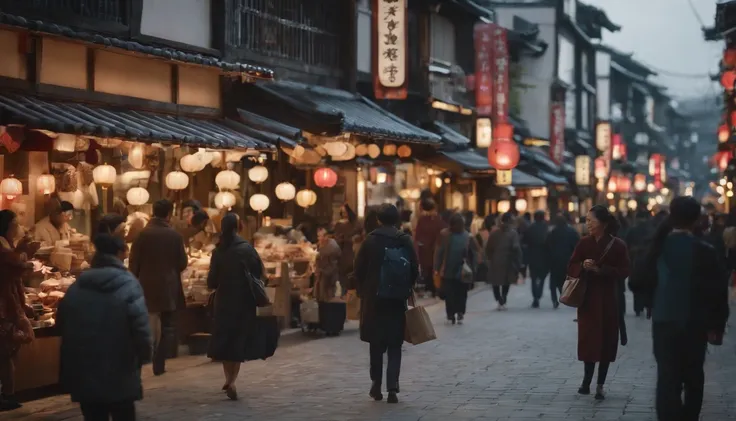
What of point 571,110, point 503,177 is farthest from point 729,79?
point 571,110

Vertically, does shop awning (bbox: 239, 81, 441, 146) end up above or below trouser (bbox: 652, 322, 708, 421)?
above

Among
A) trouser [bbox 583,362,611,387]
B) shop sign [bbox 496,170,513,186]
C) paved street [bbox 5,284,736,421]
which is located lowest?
paved street [bbox 5,284,736,421]

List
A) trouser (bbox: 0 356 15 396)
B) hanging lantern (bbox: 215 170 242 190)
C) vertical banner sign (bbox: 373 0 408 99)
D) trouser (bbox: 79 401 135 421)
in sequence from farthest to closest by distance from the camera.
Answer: vertical banner sign (bbox: 373 0 408 99), hanging lantern (bbox: 215 170 242 190), trouser (bbox: 0 356 15 396), trouser (bbox: 79 401 135 421)

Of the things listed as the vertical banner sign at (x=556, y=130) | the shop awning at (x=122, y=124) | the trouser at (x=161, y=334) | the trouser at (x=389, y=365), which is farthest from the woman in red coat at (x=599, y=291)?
the vertical banner sign at (x=556, y=130)

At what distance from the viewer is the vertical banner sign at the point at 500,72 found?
3731cm

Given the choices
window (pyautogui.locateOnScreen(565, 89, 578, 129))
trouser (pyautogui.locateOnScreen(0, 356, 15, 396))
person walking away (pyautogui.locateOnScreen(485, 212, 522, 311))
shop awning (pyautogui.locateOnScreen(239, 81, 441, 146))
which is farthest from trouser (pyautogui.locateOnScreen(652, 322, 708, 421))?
window (pyautogui.locateOnScreen(565, 89, 578, 129))

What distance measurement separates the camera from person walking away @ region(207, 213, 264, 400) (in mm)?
12141

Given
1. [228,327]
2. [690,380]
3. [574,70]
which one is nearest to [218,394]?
[228,327]

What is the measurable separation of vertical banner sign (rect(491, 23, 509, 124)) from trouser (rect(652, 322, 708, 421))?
28910mm

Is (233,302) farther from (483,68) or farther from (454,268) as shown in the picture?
(483,68)

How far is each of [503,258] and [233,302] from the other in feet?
39.7

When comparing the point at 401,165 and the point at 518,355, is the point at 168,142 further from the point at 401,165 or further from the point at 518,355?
the point at 401,165

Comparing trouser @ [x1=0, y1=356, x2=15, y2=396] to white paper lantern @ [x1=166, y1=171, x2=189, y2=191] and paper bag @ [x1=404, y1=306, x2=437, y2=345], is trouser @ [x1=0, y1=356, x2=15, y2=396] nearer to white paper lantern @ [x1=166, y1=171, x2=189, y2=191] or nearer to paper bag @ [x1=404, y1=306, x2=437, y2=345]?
paper bag @ [x1=404, y1=306, x2=437, y2=345]

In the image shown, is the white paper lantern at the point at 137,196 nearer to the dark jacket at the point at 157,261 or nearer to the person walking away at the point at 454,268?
the dark jacket at the point at 157,261
